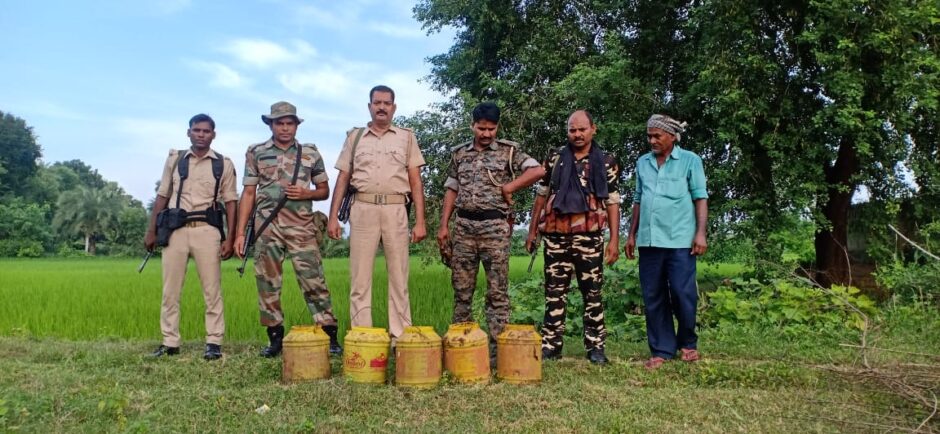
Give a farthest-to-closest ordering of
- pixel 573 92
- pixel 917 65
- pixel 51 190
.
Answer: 1. pixel 51 190
2. pixel 573 92
3. pixel 917 65

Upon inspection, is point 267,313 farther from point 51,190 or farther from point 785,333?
point 51,190

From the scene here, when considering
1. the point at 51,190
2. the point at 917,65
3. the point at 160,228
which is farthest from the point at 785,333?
the point at 51,190

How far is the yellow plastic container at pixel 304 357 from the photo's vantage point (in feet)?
14.8

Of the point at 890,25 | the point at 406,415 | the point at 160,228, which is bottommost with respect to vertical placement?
the point at 406,415

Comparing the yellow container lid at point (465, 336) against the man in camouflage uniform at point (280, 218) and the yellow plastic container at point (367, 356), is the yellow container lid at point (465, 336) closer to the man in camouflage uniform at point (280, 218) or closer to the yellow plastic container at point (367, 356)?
the yellow plastic container at point (367, 356)

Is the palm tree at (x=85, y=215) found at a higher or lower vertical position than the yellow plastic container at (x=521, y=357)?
higher

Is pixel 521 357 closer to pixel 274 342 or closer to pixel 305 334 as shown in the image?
pixel 305 334

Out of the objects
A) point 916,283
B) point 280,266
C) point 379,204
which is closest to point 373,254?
point 379,204

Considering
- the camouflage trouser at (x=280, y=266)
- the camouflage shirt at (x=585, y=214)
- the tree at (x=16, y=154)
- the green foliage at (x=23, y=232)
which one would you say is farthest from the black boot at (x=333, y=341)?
the tree at (x=16, y=154)

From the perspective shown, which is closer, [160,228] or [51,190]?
[160,228]

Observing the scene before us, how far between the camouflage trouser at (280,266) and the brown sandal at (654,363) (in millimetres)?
2583

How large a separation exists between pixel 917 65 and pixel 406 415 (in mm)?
8434

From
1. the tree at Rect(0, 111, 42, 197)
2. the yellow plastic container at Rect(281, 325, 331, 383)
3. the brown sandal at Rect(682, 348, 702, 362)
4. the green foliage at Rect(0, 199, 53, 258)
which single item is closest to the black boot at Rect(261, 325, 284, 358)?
the yellow plastic container at Rect(281, 325, 331, 383)

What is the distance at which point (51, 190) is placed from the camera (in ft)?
166
